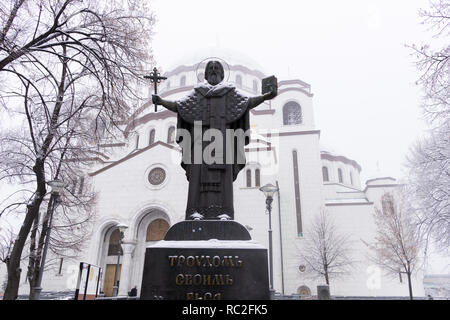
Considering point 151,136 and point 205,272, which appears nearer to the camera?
point 205,272

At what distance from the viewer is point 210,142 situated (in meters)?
4.61

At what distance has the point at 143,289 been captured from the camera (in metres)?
3.40

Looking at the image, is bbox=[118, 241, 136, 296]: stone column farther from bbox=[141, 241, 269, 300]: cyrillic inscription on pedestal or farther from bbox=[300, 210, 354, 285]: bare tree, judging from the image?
bbox=[141, 241, 269, 300]: cyrillic inscription on pedestal

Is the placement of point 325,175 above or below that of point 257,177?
above

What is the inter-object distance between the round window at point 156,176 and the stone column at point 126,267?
16.6 ft

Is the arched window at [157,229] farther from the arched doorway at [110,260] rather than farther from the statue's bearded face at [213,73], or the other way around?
the statue's bearded face at [213,73]

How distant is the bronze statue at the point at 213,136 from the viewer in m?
4.38

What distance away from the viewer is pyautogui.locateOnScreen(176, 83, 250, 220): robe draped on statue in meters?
4.37

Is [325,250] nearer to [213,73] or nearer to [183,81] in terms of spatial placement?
[213,73]

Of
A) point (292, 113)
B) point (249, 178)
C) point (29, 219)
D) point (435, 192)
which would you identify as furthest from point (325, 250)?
point (29, 219)

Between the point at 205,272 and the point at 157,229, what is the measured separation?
2157cm

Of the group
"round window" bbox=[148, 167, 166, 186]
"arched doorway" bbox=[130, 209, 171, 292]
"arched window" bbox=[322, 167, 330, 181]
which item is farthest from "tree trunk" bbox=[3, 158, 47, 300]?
"arched window" bbox=[322, 167, 330, 181]
